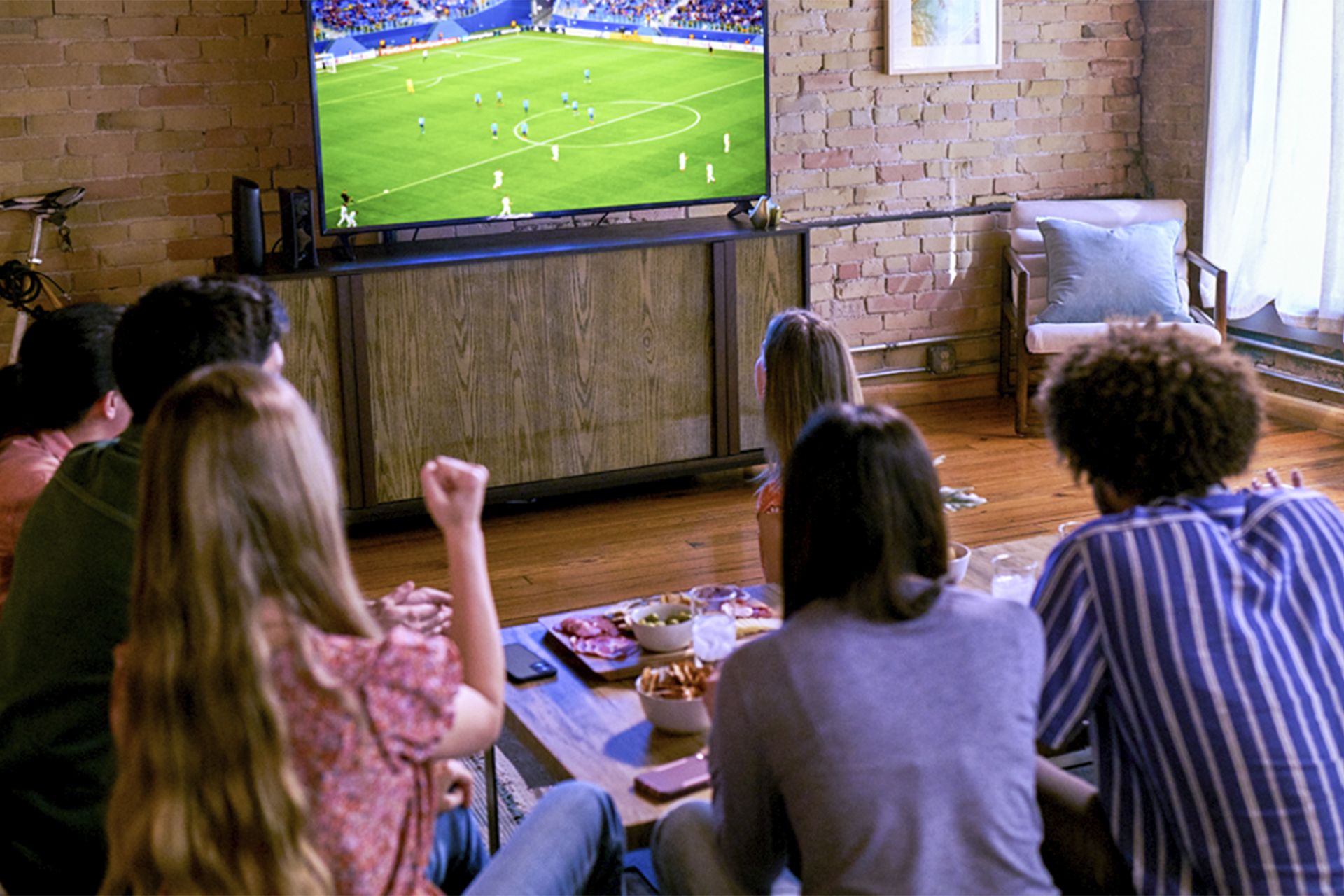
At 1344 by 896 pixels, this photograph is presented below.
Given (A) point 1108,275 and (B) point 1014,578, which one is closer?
(B) point 1014,578

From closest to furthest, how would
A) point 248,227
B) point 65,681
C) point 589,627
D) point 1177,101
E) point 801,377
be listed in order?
point 65,681 → point 589,627 → point 801,377 → point 248,227 → point 1177,101

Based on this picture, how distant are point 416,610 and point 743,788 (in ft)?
2.32

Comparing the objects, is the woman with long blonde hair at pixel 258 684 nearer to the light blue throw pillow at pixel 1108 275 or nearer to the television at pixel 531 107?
the television at pixel 531 107

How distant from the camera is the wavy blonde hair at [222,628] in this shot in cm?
128

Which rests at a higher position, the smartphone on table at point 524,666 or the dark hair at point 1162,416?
the dark hair at point 1162,416

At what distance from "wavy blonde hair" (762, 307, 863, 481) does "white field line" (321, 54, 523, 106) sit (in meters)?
2.40

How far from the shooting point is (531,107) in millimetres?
4758

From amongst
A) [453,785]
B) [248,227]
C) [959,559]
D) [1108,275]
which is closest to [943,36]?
[1108,275]

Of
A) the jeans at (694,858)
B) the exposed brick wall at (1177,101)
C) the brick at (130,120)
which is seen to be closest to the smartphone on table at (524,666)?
the jeans at (694,858)

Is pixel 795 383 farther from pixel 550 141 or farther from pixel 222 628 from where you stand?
pixel 550 141

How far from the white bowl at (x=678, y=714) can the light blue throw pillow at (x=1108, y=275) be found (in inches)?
151

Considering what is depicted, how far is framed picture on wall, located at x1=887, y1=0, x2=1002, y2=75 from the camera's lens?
561 centimetres

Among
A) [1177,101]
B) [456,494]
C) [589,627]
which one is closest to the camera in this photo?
[456,494]

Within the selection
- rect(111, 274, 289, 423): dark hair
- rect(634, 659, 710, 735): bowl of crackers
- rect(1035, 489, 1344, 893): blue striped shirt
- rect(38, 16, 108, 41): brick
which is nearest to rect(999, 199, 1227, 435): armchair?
rect(38, 16, 108, 41): brick
